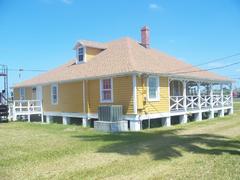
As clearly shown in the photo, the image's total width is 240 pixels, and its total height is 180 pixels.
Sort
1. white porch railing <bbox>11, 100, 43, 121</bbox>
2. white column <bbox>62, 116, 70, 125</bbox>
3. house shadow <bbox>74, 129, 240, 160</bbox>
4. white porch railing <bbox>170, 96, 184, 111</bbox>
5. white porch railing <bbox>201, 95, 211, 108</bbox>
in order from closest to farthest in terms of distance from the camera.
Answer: house shadow <bbox>74, 129, 240, 160</bbox>, white porch railing <bbox>170, 96, 184, 111</bbox>, white column <bbox>62, 116, 70, 125</bbox>, white porch railing <bbox>201, 95, 211, 108</bbox>, white porch railing <bbox>11, 100, 43, 121</bbox>

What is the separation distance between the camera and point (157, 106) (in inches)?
731

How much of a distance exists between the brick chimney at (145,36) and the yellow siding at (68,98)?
6.25 metres

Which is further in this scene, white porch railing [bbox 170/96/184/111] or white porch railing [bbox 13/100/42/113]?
white porch railing [bbox 13/100/42/113]

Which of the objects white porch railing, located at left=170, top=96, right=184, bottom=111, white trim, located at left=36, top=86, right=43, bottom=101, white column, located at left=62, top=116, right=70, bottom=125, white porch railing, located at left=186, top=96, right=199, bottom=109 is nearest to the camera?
white porch railing, located at left=170, top=96, right=184, bottom=111

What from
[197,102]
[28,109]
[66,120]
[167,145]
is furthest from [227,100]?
[167,145]

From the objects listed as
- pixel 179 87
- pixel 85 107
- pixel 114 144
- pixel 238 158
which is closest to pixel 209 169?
pixel 238 158

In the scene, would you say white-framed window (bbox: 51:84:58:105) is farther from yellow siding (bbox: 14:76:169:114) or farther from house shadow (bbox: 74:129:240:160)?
house shadow (bbox: 74:129:240:160)

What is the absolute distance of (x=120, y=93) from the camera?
703 inches

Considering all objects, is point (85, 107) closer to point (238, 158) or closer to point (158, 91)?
point (158, 91)

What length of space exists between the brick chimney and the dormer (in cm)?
302

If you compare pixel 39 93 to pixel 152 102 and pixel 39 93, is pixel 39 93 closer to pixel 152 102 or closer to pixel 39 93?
pixel 39 93

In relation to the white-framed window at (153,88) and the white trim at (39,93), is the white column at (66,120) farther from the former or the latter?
the white-framed window at (153,88)

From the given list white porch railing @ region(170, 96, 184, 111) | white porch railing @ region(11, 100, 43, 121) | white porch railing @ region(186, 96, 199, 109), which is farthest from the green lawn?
white porch railing @ region(11, 100, 43, 121)

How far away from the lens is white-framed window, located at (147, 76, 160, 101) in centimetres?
1820
